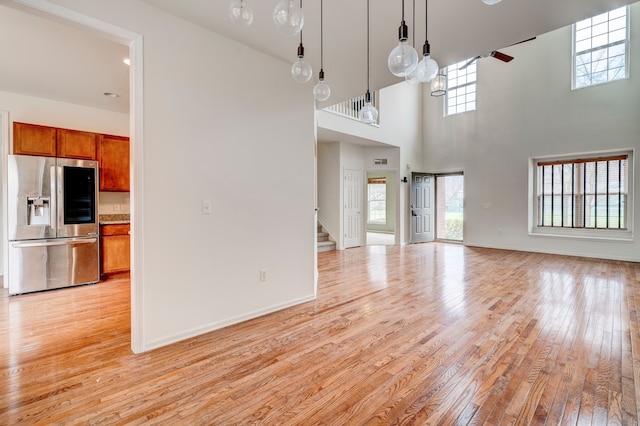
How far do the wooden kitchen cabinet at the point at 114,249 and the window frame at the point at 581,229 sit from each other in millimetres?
8684

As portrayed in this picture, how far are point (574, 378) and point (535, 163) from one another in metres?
6.73

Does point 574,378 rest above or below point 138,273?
below

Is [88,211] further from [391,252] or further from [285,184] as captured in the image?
[391,252]

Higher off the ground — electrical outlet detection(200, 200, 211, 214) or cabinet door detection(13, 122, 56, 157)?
cabinet door detection(13, 122, 56, 157)

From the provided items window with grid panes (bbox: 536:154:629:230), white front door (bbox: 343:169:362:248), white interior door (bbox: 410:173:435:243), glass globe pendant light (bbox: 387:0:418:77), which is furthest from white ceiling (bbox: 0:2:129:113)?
window with grid panes (bbox: 536:154:629:230)

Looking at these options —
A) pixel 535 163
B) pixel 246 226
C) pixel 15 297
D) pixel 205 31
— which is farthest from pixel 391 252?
pixel 15 297

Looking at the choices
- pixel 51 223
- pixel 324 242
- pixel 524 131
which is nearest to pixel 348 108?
pixel 324 242

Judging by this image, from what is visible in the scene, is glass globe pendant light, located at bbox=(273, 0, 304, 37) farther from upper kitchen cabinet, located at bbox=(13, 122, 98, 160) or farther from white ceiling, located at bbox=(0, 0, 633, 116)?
upper kitchen cabinet, located at bbox=(13, 122, 98, 160)

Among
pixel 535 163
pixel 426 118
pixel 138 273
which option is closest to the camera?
pixel 138 273

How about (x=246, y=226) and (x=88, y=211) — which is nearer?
(x=246, y=226)

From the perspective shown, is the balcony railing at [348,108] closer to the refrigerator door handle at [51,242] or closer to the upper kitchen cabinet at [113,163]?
the upper kitchen cabinet at [113,163]

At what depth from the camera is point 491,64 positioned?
25.0ft

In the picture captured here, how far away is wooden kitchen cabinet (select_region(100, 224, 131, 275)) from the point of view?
4.63 metres

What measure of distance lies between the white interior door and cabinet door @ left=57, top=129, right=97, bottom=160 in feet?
24.4
